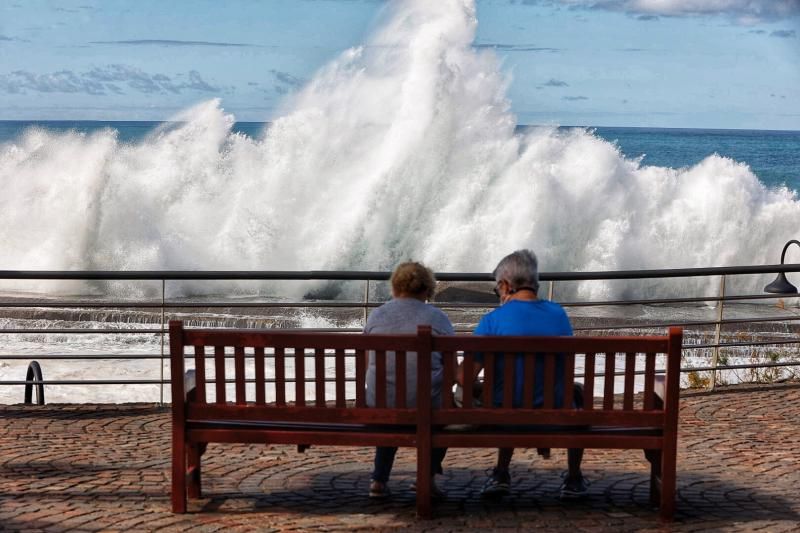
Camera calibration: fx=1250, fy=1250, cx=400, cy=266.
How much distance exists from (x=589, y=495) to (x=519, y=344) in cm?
108

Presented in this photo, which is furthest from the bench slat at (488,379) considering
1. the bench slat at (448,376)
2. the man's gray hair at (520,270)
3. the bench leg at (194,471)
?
the bench leg at (194,471)

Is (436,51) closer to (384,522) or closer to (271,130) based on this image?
(271,130)

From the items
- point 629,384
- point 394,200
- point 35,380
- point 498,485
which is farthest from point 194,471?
point 394,200

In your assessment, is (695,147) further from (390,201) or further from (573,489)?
Answer: (573,489)

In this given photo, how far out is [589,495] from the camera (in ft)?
A: 20.6

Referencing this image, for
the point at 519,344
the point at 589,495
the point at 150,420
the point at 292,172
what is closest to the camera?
the point at 519,344

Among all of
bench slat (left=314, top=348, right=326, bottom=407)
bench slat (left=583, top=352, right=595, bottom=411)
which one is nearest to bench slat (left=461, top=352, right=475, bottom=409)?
bench slat (left=583, top=352, right=595, bottom=411)

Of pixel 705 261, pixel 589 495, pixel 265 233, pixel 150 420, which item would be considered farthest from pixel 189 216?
pixel 589 495

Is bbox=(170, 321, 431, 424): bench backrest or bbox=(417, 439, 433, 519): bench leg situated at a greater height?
bbox=(170, 321, 431, 424): bench backrest

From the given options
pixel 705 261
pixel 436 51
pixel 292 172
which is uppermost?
pixel 436 51

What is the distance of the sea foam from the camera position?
110 feet

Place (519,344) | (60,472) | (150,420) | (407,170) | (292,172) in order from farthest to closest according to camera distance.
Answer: (292,172) < (407,170) < (150,420) < (60,472) < (519,344)

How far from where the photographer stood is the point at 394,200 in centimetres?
3400

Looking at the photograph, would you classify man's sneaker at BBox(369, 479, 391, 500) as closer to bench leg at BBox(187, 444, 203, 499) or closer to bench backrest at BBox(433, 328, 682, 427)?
bench backrest at BBox(433, 328, 682, 427)
